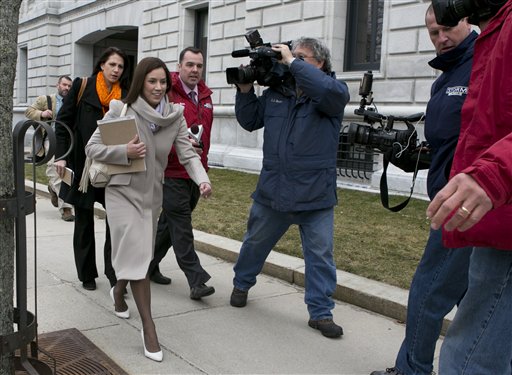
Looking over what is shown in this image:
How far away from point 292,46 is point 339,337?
6.77ft

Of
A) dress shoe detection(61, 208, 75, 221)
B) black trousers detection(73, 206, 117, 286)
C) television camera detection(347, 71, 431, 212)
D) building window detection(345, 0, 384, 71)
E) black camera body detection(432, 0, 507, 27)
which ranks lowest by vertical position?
dress shoe detection(61, 208, 75, 221)

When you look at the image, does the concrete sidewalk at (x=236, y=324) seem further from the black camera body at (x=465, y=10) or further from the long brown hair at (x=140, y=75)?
the black camera body at (x=465, y=10)

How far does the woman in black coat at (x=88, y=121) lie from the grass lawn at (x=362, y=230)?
1.98m

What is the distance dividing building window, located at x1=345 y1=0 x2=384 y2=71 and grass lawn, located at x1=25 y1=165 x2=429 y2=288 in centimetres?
354

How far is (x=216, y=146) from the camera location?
15250mm

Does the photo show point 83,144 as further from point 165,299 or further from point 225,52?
point 225,52

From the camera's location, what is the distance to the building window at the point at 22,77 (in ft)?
92.5

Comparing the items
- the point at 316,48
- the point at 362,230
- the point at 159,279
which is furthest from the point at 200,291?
the point at 362,230

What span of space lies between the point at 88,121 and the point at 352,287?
8.30 ft

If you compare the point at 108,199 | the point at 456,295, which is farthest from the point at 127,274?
the point at 456,295

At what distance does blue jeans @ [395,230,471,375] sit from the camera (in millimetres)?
2854

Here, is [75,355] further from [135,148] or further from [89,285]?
[89,285]

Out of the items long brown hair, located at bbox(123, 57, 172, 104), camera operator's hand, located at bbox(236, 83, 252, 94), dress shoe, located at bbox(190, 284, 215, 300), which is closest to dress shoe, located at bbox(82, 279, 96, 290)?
dress shoe, located at bbox(190, 284, 215, 300)

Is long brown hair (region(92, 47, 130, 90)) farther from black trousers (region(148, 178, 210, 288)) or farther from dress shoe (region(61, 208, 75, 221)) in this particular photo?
dress shoe (region(61, 208, 75, 221))
